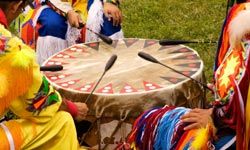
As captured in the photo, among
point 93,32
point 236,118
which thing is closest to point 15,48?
point 236,118

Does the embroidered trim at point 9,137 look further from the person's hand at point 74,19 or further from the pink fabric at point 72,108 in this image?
the person's hand at point 74,19

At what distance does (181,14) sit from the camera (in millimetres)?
6270

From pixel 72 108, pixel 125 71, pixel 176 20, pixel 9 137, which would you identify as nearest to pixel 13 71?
pixel 9 137

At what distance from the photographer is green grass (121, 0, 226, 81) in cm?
563

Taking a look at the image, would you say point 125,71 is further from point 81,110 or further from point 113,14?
point 113,14

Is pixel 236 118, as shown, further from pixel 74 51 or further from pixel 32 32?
pixel 32 32

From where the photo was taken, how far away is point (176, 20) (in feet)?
20.0

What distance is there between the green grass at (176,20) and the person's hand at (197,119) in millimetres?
2560

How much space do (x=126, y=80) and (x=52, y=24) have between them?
107 centimetres

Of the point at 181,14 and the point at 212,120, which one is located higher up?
the point at 212,120

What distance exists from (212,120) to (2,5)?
0.97 metres

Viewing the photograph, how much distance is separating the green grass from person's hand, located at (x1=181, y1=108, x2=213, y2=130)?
2560 mm

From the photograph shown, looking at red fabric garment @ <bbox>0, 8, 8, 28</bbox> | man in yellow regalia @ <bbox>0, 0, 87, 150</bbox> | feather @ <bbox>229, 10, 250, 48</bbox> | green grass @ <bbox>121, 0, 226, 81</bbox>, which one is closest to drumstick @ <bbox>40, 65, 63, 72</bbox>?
man in yellow regalia @ <bbox>0, 0, 87, 150</bbox>

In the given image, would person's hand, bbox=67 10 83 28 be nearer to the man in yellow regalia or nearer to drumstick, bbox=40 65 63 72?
drumstick, bbox=40 65 63 72
